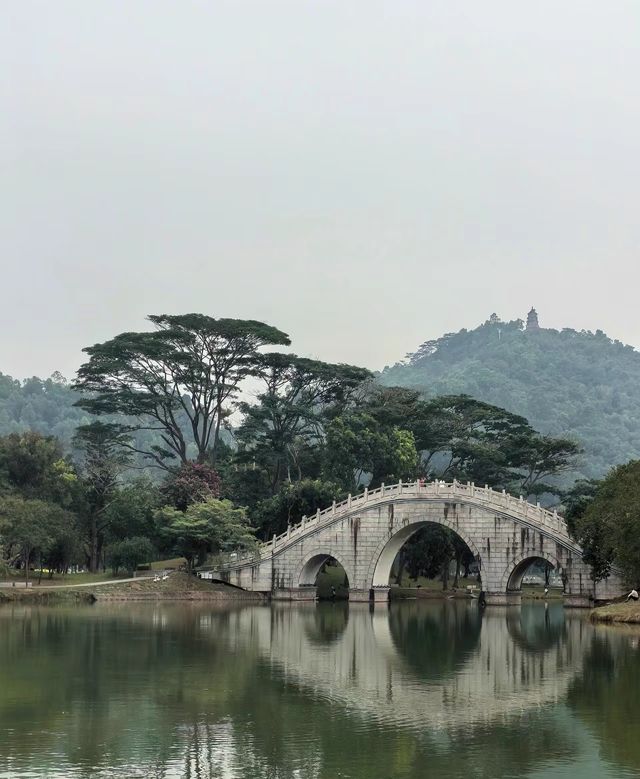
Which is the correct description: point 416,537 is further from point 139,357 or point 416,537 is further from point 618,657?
point 618,657

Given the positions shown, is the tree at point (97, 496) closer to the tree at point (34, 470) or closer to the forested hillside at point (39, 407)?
the tree at point (34, 470)

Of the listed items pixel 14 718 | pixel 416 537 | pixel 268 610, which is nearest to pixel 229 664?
pixel 14 718

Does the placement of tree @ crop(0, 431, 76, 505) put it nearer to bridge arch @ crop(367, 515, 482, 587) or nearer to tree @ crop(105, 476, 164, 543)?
tree @ crop(105, 476, 164, 543)

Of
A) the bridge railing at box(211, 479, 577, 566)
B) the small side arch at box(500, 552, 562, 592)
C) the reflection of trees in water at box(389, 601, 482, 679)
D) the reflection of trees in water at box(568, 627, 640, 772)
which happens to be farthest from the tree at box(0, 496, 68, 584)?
the reflection of trees in water at box(568, 627, 640, 772)

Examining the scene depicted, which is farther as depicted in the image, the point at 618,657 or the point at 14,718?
the point at 618,657

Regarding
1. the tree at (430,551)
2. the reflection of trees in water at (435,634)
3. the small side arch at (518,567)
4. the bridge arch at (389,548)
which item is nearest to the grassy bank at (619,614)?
the reflection of trees in water at (435,634)

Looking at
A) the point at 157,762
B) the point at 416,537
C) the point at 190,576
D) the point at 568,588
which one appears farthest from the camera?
the point at 416,537

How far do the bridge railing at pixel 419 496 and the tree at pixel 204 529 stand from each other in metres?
0.98

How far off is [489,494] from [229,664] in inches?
1130

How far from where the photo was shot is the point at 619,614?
4469 cm

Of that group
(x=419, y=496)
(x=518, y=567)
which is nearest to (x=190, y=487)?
(x=419, y=496)

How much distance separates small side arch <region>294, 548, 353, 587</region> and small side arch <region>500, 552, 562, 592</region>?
8.14 m

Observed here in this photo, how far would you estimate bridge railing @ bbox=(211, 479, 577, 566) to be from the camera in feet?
183

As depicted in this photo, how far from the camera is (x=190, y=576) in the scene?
6159 cm
